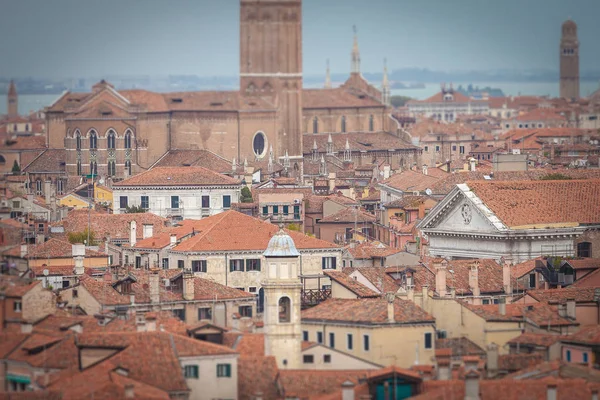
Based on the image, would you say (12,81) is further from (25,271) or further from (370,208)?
(370,208)

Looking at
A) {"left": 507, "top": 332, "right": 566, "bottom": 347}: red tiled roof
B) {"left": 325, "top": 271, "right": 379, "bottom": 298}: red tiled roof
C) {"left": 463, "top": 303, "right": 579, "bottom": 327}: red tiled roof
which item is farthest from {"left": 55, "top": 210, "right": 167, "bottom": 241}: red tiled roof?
{"left": 507, "top": 332, "right": 566, "bottom": 347}: red tiled roof

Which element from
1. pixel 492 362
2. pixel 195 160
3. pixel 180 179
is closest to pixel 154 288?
pixel 492 362

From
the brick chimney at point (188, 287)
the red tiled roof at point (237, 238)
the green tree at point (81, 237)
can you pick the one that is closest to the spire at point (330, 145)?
the green tree at point (81, 237)

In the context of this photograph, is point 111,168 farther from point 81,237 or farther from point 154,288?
point 154,288

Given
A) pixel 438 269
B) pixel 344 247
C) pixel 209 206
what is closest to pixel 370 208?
pixel 209 206

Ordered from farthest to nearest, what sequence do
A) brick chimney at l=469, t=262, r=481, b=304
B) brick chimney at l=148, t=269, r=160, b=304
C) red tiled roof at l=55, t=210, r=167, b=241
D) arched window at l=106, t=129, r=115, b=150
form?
arched window at l=106, t=129, r=115, b=150 → red tiled roof at l=55, t=210, r=167, b=241 → brick chimney at l=469, t=262, r=481, b=304 → brick chimney at l=148, t=269, r=160, b=304

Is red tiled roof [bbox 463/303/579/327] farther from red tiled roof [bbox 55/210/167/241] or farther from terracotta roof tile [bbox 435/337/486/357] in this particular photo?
red tiled roof [bbox 55/210/167/241]

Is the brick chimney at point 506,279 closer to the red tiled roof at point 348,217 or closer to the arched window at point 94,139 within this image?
the red tiled roof at point 348,217
